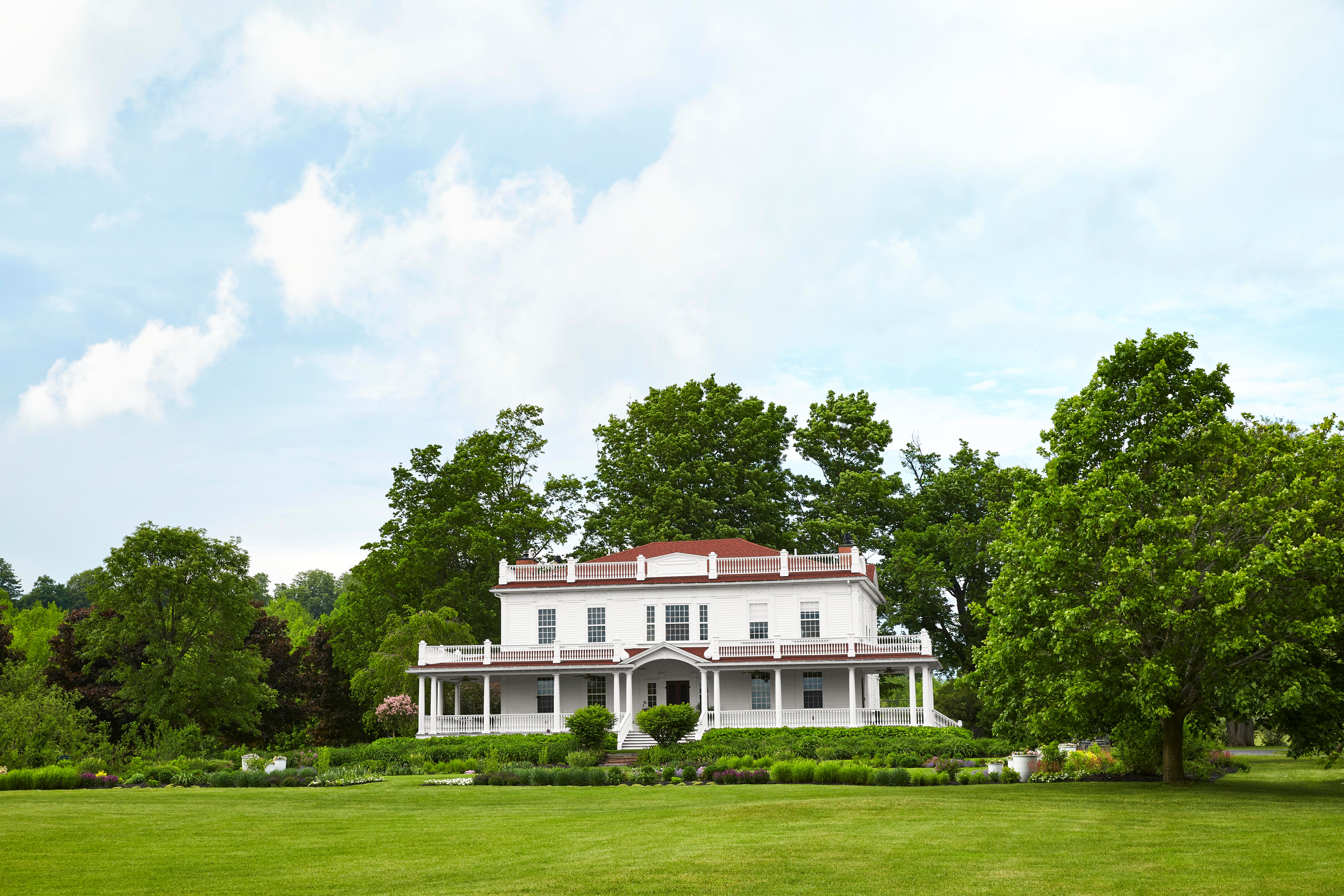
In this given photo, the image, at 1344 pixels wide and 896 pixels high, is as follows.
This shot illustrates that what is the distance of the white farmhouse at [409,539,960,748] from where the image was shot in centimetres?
4156

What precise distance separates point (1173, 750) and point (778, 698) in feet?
60.0

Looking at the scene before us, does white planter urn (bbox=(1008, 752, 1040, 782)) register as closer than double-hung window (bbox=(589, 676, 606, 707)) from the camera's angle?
Yes

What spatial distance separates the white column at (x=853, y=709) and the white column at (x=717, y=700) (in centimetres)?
454

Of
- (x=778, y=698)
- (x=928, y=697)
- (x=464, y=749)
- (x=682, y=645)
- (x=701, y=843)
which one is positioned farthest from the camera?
(x=682, y=645)

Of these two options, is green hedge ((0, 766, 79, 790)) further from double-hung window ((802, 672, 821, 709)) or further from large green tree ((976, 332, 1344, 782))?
double-hung window ((802, 672, 821, 709))

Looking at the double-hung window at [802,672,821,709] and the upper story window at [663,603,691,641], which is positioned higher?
the upper story window at [663,603,691,641]

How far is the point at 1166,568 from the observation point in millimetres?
22047

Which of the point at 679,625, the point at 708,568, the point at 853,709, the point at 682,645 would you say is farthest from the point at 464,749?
the point at 853,709

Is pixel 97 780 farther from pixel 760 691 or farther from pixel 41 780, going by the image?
pixel 760 691

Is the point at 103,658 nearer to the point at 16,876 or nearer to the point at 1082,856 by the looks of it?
the point at 16,876

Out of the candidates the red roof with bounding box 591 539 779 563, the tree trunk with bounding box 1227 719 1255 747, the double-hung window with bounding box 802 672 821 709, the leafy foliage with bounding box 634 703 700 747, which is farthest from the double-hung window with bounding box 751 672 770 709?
the tree trunk with bounding box 1227 719 1255 747

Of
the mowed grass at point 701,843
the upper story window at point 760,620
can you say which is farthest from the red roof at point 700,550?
the mowed grass at point 701,843

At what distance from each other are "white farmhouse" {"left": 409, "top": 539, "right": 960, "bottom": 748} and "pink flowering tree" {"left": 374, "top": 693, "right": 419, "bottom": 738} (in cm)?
130

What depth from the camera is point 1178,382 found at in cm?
2453
